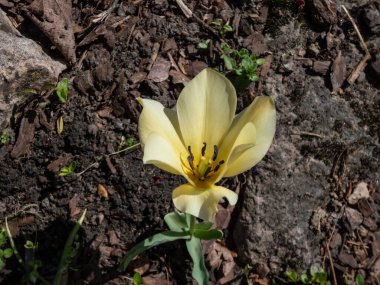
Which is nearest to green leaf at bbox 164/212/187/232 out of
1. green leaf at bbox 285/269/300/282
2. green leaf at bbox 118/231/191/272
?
green leaf at bbox 118/231/191/272

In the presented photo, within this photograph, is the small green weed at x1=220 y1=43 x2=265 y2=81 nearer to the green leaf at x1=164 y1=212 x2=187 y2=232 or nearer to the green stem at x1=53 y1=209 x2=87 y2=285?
the green leaf at x1=164 y1=212 x2=187 y2=232

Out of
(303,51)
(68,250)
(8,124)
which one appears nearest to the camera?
(68,250)

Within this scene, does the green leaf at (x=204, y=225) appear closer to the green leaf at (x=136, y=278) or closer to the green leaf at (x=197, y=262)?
the green leaf at (x=197, y=262)

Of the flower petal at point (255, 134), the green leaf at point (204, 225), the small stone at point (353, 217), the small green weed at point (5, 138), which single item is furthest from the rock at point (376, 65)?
the small green weed at point (5, 138)

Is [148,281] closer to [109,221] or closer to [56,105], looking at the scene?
[109,221]

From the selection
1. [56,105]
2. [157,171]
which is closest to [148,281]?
[157,171]

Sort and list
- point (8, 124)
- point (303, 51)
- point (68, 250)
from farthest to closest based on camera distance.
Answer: point (303, 51) < point (8, 124) < point (68, 250)
